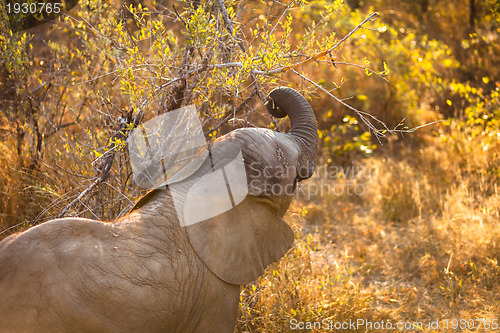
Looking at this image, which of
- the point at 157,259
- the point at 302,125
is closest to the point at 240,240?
the point at 157,259

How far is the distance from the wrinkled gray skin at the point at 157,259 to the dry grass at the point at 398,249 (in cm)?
103

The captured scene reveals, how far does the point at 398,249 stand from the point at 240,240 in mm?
3484

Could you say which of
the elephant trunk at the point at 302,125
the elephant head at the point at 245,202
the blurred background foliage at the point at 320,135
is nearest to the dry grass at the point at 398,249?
the blurred background foliage at the point at 320,135

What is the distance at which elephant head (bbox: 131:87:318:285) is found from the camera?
3113 millimetres

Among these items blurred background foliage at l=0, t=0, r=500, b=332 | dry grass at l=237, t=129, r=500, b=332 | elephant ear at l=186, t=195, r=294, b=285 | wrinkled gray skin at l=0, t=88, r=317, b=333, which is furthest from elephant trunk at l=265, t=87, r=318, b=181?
dry grass at l=237, t=129, r=500, b=332

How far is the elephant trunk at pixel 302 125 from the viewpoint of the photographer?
3.59 meters

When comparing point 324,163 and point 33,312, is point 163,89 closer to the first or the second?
point 33,312

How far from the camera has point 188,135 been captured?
15.1ft

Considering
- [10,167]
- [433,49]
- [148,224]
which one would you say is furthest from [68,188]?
[433,49]

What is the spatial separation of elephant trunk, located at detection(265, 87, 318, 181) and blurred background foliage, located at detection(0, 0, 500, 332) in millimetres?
236

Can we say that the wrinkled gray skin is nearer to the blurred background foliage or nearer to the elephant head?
the elephant head

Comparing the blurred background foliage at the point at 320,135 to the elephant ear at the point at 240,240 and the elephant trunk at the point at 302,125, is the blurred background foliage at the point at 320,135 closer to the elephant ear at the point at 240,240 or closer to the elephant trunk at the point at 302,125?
the elephant trunk at the point at 302,125

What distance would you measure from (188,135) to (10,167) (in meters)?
2.16

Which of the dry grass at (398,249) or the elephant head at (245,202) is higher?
the elephant head at (245,202)
